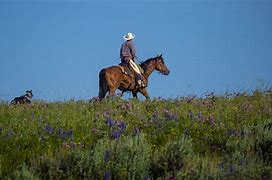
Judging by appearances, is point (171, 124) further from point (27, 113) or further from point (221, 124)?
point (27, 113)

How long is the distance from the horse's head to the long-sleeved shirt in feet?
9.32

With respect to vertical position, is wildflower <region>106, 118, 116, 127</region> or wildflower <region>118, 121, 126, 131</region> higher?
wildflower <region>106, 118, 116, 127</region>

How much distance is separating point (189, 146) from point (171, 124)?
2.33 meters

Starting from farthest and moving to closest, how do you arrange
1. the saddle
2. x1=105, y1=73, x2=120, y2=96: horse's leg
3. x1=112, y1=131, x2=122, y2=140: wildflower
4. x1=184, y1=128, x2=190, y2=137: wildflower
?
1. the saddle
2. x1=105, y1=73, x2=120, y2=96: horse's leg
3. x1=184, y1=128, x2=190, y2=137: wildflower
4. x1=112, y1=131, x2=122, y2=140: wildflower

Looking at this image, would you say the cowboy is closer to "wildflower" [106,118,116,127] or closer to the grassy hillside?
the grassy hillside

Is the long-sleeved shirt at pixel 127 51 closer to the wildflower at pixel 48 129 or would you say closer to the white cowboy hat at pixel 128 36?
the white cowboy hat at pixel 128 36

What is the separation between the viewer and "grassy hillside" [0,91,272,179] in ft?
23.9

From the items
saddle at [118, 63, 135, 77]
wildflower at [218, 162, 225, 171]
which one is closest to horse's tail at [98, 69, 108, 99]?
saddle at [118, 63, 135, 77]

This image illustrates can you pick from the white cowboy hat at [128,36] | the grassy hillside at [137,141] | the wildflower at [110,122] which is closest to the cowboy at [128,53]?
the white cowboy hat at [128,36]

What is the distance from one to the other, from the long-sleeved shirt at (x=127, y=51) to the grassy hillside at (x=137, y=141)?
8344mm

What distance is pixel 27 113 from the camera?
11.3 m

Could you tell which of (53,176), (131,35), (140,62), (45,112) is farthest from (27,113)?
(140,62)

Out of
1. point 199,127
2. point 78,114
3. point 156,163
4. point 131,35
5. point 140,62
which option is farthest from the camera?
point 140,62

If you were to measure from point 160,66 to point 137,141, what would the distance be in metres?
16.5
